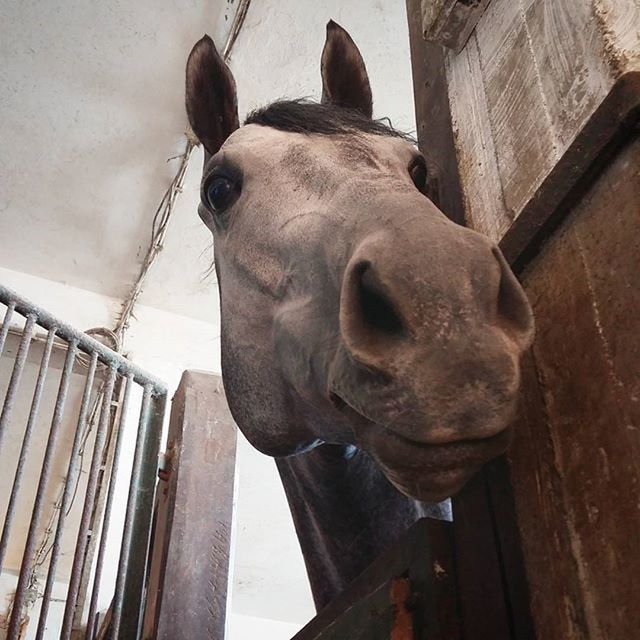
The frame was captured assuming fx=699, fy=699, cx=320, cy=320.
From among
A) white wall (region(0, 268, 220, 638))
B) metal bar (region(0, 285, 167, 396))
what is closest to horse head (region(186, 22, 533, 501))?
metal bar (region(0, 285, 167, 396))

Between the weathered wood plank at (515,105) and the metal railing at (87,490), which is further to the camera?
the metal railing at (87,490)

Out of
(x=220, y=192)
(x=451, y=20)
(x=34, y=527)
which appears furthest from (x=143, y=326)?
(x=451, y=20)

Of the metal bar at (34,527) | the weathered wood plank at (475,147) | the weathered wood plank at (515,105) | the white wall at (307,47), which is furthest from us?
the white wall at (307,47)

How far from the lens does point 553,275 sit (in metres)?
0.87

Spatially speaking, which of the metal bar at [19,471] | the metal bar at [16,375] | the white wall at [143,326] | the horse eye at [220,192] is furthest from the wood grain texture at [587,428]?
the white wall at [143,326]

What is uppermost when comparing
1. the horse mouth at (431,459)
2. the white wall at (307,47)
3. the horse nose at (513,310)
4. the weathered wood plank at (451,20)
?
the white wall at (307,47)

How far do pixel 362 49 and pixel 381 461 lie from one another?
112 inches

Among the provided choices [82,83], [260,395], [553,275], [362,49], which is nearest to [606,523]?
[553,275]

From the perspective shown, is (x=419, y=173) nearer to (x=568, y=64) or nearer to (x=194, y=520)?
(x=568, y=64)

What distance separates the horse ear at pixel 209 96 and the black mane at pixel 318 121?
0.93 ft

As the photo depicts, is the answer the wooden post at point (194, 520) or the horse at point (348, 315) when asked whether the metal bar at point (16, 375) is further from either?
the horse at point (348, 315)

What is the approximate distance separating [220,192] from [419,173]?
391mm

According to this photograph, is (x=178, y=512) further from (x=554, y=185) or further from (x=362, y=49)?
Result: (x=362, y=49)

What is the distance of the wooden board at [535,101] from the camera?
818 millimetres
